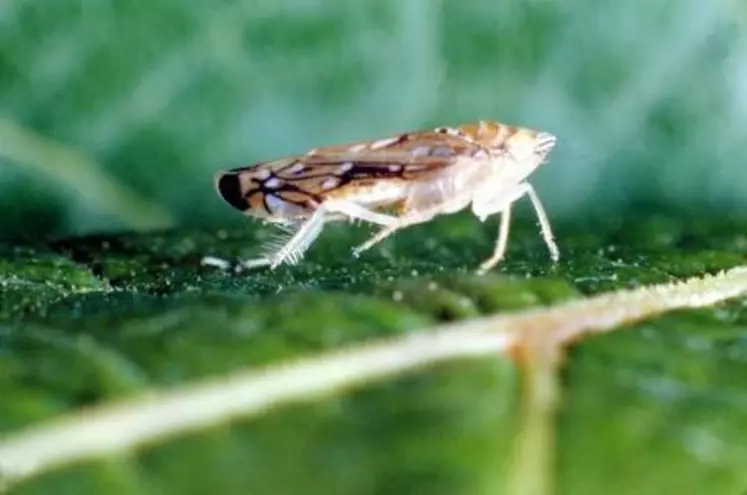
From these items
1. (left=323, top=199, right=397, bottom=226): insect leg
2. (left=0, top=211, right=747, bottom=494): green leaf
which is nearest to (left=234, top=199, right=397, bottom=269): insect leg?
(left=323, top=199, right=397, bottom=226): insect leg

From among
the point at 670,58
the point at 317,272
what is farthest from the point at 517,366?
the point at 670,58

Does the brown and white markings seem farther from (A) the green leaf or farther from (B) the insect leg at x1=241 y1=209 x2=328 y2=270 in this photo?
(A) the green leaf

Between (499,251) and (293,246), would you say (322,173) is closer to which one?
(293,246)

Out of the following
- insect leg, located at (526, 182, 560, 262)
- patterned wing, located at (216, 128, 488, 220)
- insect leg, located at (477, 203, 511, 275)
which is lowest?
insect leg, located at (526, 182, 560, 262)

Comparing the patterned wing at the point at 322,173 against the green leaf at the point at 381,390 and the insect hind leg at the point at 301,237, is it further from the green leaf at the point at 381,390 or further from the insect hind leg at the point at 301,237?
the green leaf at the point at 381,390

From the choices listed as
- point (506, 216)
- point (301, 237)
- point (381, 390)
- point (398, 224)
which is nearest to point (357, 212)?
point (398, 224)

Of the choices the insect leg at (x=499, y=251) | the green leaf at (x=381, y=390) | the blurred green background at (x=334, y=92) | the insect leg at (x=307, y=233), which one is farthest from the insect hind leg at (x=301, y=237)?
the green leaf at (x=381, y=390)

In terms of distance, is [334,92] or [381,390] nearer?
[381,390]
